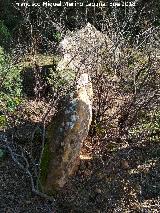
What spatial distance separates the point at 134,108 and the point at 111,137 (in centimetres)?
59

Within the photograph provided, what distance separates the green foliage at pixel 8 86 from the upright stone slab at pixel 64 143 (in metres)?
1.52

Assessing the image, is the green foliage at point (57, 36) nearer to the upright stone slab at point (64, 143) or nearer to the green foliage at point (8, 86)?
the green foliage at point (8, 86)

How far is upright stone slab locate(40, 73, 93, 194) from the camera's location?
5.82 meters

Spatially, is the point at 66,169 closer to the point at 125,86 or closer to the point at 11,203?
the point at 11,203

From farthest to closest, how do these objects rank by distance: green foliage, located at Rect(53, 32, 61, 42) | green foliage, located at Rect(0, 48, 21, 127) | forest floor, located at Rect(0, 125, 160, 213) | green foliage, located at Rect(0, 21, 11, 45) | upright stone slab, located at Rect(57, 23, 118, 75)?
green foliage, located at Rect(0, 21, 11, 45) < green foliage, located at Rect(53, 32, 61, 42) < green foliage, located at Rect(0, 48, 21, 127) < upright stone slab, located at Rect(57, 23, 118, 75) < forest floor, located at Rect(0, 125, 160, 213)

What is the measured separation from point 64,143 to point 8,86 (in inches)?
86.6

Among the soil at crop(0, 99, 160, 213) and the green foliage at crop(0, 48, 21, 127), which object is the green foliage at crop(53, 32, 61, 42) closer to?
the green foliage at crop(0, 48, 21, 127)

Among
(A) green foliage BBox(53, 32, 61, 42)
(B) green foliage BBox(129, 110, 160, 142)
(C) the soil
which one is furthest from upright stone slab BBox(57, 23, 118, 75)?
(C) the soil

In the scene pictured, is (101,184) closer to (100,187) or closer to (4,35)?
(100,187)

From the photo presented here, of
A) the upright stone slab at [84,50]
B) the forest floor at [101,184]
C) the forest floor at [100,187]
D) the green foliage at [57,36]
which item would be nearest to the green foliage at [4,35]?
the green foliage at [57,36]

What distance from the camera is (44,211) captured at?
5.75 meters

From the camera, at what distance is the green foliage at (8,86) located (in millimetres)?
7391

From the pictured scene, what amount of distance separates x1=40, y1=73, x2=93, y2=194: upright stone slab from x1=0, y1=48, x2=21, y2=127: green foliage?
1524 mm

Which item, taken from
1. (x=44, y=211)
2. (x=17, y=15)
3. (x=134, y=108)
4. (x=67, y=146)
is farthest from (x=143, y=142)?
(x=17, y=15)
